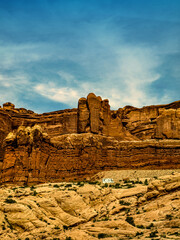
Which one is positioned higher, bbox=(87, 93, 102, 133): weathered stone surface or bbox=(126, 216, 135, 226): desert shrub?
bbox=(87, 93, 102, 133): weathered stone surface

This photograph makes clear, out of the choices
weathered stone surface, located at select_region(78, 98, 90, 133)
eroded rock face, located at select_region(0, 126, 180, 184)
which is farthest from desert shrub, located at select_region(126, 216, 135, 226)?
weathered stone surface, located at select_region(78, 98, 90, 133)

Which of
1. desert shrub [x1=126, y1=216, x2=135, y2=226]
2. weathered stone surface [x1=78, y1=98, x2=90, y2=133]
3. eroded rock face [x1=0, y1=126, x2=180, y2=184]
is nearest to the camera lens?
desert shrub [x1=126, y1=216, x2=135, y2=226]

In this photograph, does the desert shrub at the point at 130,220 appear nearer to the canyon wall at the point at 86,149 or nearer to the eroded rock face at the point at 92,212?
the eroded rock face at the point at 92,212

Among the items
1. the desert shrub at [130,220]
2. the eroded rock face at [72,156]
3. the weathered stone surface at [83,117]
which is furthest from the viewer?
the weathered stone surface at [83,117]

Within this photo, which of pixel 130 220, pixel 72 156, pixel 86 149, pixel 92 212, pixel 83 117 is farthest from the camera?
pixel 83 117

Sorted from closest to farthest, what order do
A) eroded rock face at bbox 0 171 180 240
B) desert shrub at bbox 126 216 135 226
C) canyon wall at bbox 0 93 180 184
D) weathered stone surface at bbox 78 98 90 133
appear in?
1. eroded rock face at bbox 0 171 180 240
2. desert shrub at bbox 126 216 135 226
3. canyon wall at bbox 0 93 180 184
4. weathered stone surface at bbox 78 98 90 133

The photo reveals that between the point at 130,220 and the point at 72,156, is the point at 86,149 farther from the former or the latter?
the point at 130,220

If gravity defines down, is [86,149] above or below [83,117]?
below

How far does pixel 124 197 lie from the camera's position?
4297 centimetres

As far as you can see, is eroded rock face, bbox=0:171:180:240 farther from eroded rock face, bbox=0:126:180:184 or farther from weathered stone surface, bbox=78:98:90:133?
weathered stone surface, bbox=78:98:90:133

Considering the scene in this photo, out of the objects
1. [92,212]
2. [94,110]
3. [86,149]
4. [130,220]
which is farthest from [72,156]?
[130,220]

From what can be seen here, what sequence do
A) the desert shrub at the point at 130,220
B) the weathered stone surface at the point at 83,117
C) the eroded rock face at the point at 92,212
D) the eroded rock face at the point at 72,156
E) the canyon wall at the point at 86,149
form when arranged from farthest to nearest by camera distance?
the weathered stone surface at the point at 83,117
the canyon wall at the point at 86,149
the eroded rock face at the point at 72,156
the desert shrub at the point at 130,220
the eroded rock face at the point at 92,212

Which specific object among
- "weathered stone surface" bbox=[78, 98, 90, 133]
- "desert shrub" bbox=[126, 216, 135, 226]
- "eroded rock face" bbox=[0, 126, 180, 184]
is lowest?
"desert shrub" bbox=[126, 216, 135, 226]

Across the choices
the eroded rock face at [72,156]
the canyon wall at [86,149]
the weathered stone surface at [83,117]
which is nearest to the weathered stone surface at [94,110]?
the canyon wall at [86,149]
